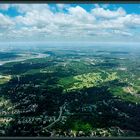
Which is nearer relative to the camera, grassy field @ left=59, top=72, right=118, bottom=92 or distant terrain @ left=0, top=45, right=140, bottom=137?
distant terrain @ left=0, top=45, right=140, bottom=137

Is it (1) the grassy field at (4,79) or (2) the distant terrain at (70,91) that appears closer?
(2) the distant terrain at (70,91)

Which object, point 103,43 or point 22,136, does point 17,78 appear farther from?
point 103,43

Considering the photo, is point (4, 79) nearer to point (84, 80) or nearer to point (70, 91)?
point (70, 91)

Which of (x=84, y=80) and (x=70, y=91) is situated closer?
(x=70, y=91)

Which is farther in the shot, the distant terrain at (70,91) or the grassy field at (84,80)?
the grassy field at (84,80)

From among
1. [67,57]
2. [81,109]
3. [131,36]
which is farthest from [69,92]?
[131,36]

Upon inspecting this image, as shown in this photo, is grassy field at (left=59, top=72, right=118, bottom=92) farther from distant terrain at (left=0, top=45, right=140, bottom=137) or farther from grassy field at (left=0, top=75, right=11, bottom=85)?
grassy field at (left=0, top=75, right=11, bottom=85)

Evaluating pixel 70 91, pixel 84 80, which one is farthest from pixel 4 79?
pixel 84 80

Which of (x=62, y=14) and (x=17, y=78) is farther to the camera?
(x=62, y=14)

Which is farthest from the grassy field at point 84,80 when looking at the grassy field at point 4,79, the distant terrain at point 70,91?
the grassy field at point 4,79

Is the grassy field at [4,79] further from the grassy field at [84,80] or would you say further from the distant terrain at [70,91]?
the grassy field at [84,80]

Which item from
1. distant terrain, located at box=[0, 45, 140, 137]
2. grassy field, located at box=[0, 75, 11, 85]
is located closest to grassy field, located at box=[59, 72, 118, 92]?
distant terrain, located at box=[0, 45, 140, 137]
